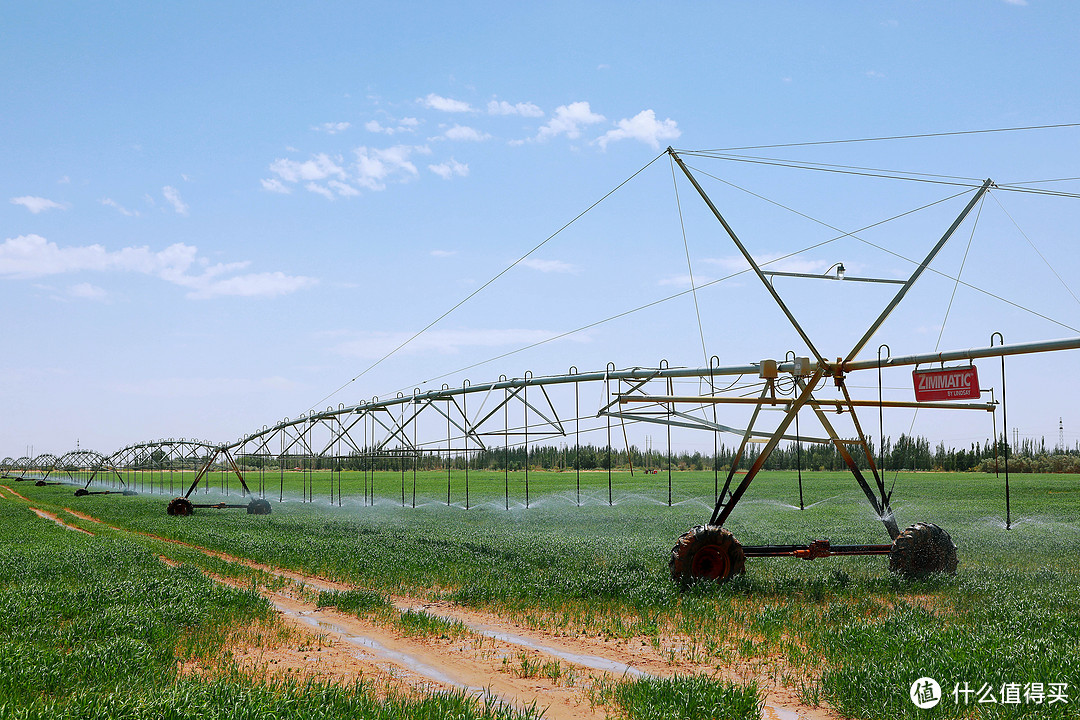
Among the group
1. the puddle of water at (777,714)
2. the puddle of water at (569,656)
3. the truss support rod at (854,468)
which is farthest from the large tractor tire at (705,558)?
the puddle of water at (777,714)

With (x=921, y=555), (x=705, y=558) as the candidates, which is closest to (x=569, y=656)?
(x=705, y=558)

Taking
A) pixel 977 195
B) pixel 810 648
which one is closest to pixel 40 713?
pixel 810 648

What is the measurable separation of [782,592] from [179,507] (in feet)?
114

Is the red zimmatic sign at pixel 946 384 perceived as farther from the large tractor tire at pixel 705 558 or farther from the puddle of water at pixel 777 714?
the puddle of water at pixel 777 714

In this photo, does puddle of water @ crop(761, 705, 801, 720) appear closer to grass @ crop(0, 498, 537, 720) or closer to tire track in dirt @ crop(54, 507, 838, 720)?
tire track in dirt @ crop(54, 507, 838, 720)

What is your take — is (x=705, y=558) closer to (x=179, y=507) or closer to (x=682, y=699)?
(x=682, y=699)

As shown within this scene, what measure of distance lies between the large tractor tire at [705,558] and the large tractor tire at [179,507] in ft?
108

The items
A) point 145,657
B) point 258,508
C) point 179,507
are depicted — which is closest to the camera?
point 145,657

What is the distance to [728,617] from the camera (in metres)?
13.1

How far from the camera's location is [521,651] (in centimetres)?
1159

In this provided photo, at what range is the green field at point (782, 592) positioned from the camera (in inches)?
360

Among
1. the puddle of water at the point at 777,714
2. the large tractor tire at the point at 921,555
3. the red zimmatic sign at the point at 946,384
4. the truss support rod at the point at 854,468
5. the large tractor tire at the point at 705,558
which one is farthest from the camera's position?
the truss support rod at the point at 854,468

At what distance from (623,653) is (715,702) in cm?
313

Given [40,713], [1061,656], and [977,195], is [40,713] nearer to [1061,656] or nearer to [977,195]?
[1061,656]
